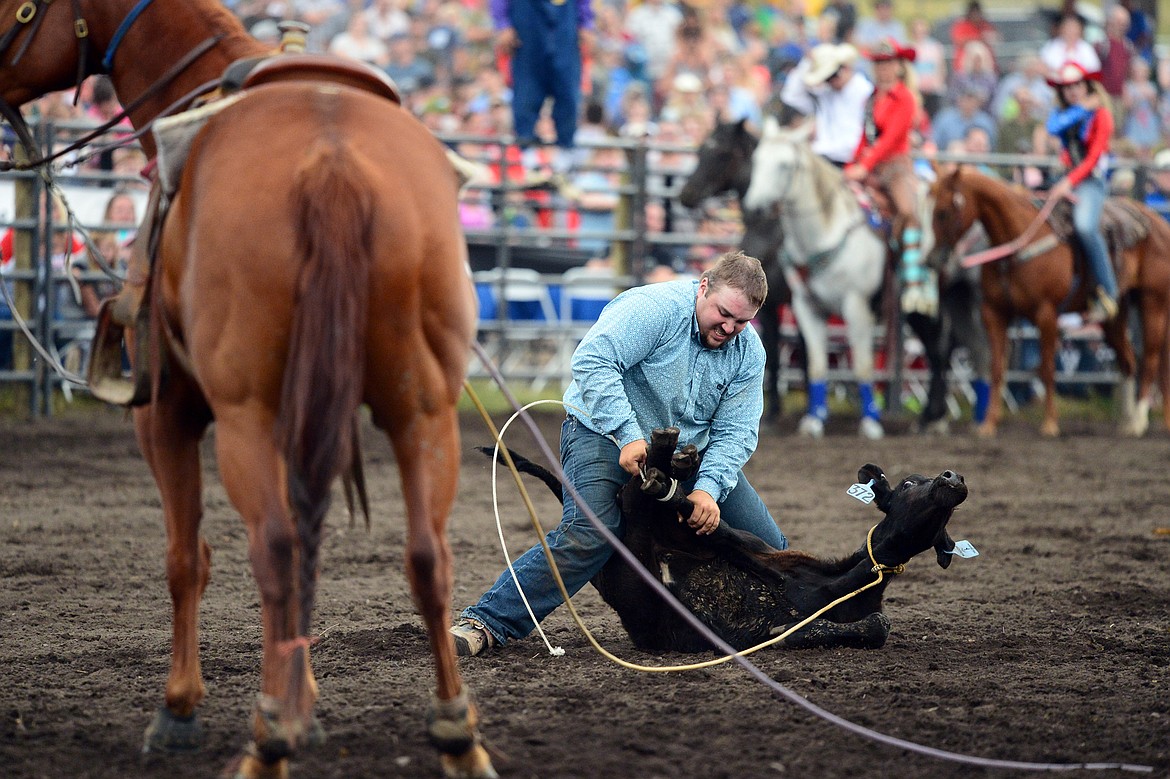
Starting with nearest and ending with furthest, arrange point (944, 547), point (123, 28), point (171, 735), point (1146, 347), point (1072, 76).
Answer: point (171, 735) < point (123, 28) < point (944, 547) < point (1072, 76) < point (1146, 347)

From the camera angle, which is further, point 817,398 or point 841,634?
point 817,398

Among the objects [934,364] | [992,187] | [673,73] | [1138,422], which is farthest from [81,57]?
[673,73]

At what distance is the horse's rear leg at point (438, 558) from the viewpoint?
3.11m

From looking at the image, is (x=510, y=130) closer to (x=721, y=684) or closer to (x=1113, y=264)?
(x=1113, y=264)

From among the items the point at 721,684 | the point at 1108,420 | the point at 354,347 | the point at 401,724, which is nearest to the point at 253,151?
the point at 354,347

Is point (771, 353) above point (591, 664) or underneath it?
underneath

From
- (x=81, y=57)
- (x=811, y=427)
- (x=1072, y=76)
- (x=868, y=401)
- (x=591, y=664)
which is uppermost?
(x=1072, y=76)

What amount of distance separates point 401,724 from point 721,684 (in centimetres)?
108

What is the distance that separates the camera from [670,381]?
4.62 m

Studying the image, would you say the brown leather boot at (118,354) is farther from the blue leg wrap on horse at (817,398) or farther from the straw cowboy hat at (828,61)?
the straw cowboy hat at (828,61)

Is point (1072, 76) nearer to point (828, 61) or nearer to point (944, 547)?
point (828, 61)

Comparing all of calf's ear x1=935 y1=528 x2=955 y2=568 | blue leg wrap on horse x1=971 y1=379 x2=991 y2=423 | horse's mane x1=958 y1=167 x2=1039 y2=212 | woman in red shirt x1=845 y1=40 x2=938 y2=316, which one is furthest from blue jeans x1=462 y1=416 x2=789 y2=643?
blue leg wrap on horse x1=971 y1=379 x2=991 y2=423

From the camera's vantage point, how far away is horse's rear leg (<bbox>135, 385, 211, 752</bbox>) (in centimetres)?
352

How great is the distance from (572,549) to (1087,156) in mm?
8731
